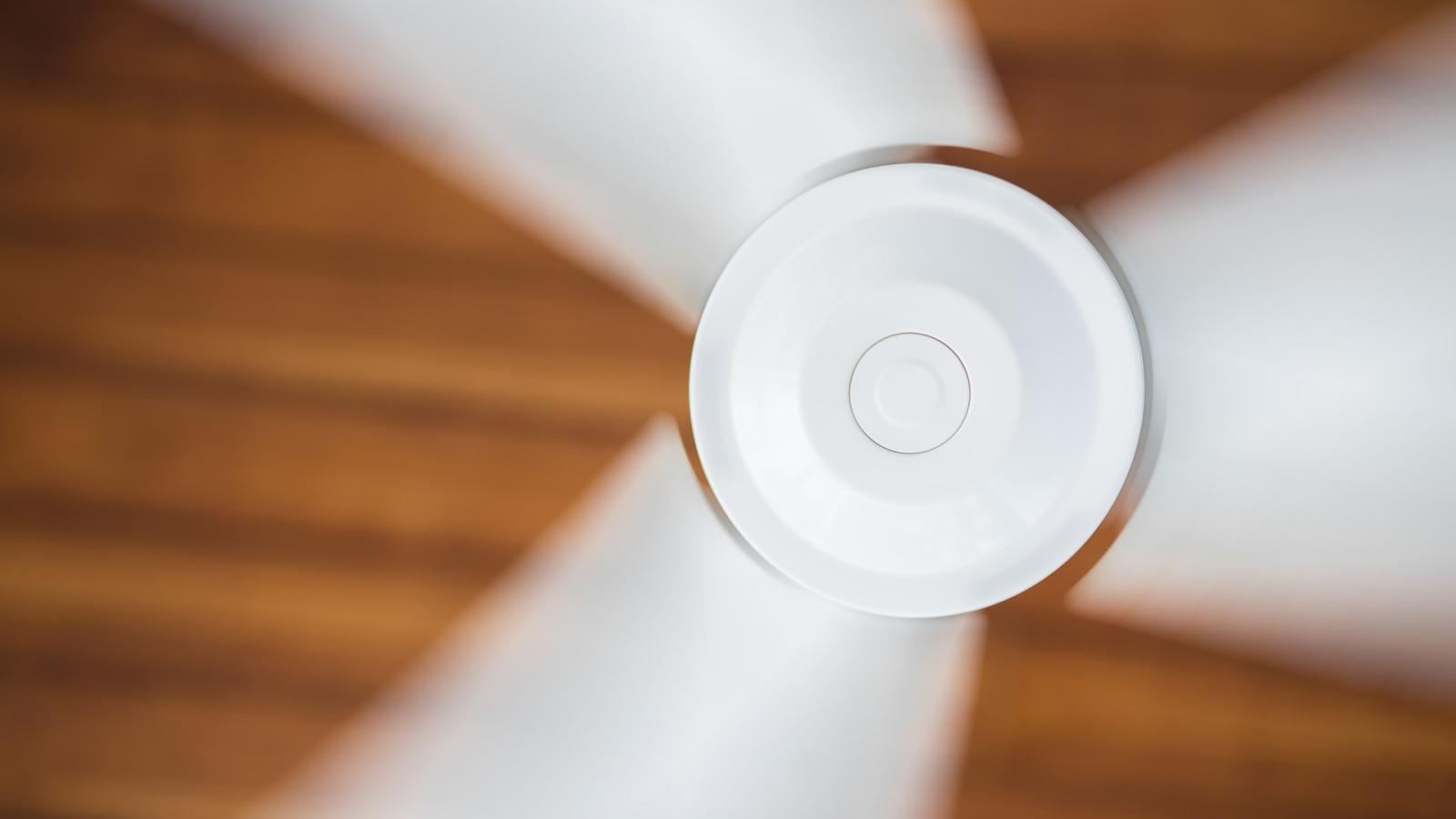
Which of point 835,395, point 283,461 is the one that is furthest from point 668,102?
point 283,461

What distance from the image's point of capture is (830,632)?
1.98ft

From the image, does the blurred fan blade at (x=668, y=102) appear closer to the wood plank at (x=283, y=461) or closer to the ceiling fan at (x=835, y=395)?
the ceiling fan at (x=835, y=395)

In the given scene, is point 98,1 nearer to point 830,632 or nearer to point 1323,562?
point 830,632

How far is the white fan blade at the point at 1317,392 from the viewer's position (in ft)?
1.90

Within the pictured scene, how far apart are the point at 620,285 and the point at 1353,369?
47 centimetres

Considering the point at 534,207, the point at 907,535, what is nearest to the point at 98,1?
the point at 534,207

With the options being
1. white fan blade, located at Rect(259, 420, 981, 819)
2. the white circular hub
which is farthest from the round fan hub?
white fan blade, located at Rect(259, 420, 981, 819)

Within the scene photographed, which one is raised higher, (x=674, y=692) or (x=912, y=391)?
(x=912, y=391)

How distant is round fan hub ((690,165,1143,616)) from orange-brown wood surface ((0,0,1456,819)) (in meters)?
0.11

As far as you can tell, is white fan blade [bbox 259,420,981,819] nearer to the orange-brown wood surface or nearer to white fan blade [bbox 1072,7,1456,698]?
the orange-brown wood surface

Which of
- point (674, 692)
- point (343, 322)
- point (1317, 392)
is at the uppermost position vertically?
point (1317, 392)

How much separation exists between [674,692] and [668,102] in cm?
39

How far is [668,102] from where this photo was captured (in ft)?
→ 1.95

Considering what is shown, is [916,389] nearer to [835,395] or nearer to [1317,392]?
[835,395]
